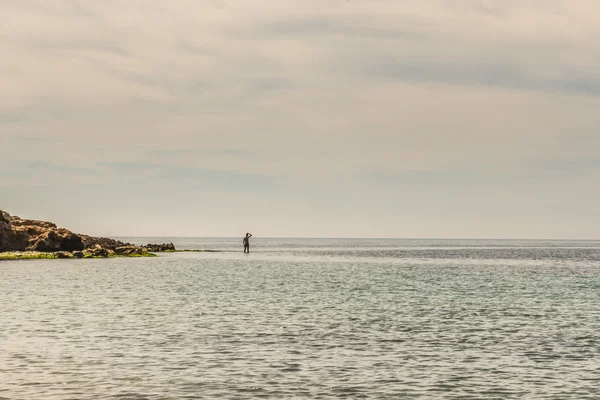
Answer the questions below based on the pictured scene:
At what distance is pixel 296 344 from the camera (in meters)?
32.8

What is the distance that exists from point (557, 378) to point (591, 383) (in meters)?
1.20

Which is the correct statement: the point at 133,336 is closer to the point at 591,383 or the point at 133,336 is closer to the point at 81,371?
the point at 81,371

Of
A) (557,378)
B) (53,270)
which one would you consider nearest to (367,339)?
(557,378)

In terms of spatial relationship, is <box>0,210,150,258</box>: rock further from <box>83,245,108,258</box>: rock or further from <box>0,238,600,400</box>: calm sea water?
<box>0,238,600,400</box>: calm sea water

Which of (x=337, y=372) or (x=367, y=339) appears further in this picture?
(x=367, y=339)

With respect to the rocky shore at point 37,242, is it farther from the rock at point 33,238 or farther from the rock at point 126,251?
the rock at point 126,251

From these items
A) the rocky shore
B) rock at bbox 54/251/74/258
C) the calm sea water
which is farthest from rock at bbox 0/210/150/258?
the calm sea water

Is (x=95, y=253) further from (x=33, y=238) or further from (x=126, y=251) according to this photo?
(x=126, y=251)

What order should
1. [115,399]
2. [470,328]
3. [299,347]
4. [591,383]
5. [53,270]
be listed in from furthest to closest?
[53,270] → [470,328] → [299,347] → [591,383] → [115,399]

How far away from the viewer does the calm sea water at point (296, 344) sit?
23.9m

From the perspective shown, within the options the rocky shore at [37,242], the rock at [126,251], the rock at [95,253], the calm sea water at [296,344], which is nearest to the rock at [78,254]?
the rocky shore at [37,242]

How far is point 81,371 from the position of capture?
2620 cm

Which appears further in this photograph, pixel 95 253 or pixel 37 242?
pixel 95 253

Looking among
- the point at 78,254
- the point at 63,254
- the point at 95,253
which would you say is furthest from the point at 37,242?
the point at 95,253
